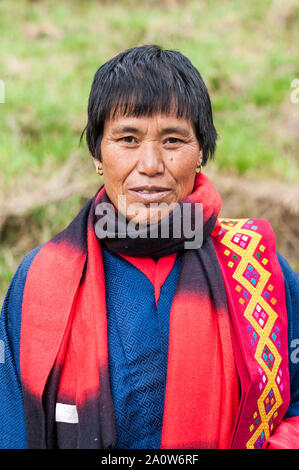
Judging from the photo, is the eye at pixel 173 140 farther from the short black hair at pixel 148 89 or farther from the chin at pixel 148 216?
the chin at pixel 148 216

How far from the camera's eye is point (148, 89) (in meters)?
1.75

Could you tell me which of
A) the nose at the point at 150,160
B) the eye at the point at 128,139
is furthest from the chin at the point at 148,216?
the eye at the point at 128,139

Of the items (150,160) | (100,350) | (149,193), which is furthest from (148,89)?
(100,350)

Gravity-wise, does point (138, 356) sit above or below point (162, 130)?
below

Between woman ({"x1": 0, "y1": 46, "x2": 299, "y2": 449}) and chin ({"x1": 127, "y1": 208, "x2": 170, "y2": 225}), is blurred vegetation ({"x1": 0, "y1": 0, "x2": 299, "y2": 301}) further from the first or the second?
chin ({"x1": 127, "y1": 208, "x2": 170, "y2": 225})

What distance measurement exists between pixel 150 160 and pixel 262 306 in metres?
0.62

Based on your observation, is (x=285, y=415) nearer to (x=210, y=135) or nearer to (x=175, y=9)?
(x=210, y=135)

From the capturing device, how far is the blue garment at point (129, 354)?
1.71m

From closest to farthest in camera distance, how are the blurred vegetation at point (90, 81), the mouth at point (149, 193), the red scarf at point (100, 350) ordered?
the red scarf at point (100, 350) → the mouth at point (149, 193) → the blurred vegetation at point (90, 81)

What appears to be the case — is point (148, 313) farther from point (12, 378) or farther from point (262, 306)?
point (12, 378)

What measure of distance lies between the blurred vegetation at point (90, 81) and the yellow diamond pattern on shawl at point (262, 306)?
1916mm

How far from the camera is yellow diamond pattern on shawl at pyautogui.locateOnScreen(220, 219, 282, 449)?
177 cm

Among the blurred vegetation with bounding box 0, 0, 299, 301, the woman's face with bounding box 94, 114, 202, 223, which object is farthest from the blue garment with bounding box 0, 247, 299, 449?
the blurred vegetation with bounding box 0, 0, 299, 301
